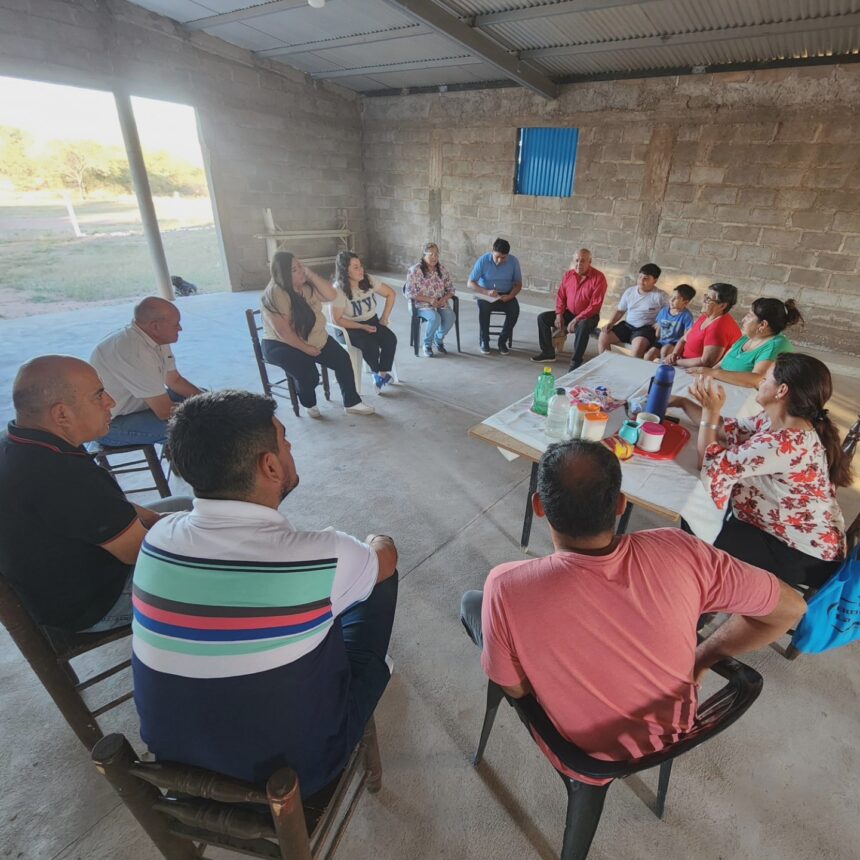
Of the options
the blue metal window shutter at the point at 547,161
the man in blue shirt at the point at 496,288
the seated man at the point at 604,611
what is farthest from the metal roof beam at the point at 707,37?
the seated man at the point at 604,611

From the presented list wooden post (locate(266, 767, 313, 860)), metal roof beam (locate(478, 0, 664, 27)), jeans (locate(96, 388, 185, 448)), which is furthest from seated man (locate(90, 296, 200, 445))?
metal roof beam (locate(478, 0, 664, 27))

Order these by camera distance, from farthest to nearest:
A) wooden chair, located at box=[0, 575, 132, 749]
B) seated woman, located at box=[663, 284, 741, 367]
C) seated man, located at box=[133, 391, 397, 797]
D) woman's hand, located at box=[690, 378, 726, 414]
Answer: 1. seated woman, located at box=[663, 284, 741, 367]
2. woman's hand, located at box=[690, 378, 726, 414]
3. wooden chair, located at box=[0, 575, 132, 749]
4. seated man, located at box=[133, 391, 397, 797]

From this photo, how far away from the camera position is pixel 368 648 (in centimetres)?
117

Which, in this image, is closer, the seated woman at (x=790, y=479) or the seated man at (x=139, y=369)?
the seated woman at (x=790, y=479)

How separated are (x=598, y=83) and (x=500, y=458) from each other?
518cm

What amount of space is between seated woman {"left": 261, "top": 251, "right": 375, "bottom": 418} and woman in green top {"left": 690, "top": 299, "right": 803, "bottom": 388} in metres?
2.36

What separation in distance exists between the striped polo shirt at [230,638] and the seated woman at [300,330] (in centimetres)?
248

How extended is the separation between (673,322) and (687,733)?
346cm

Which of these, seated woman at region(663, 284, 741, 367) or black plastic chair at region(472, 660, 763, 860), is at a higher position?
seated woman at region(663, 284, 741, 367)

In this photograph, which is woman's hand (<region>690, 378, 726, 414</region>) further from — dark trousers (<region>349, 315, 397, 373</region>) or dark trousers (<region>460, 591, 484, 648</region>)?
dark trousers (<region>349, 315, 397, 373</region>)

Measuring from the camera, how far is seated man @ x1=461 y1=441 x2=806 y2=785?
84 centimetres

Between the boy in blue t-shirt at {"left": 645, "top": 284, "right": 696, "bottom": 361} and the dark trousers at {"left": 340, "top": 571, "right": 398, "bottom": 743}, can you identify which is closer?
the dark trousers at {"left": 340, "top": 571, "right": 398, "bottom": 743}

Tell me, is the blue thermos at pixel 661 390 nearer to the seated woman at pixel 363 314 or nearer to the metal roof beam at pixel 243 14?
the seated woman at pixel 363 314

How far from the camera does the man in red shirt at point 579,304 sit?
4.21 metres
